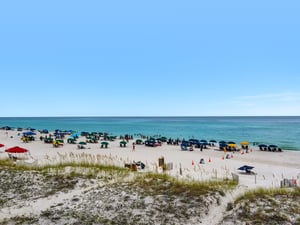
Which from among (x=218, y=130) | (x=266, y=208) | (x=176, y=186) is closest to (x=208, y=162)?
(x=176, y=186)

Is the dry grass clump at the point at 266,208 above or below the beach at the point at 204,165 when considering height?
above

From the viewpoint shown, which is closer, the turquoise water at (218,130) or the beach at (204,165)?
the beach at (204,165)

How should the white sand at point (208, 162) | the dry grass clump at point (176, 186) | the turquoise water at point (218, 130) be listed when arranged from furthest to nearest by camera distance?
the turquoise water at point (218, 130) → the white sand at point (208, 162) → the dry grass clump at point (176, 186)

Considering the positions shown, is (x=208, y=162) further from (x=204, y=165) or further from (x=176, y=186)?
(x=176, y=186)

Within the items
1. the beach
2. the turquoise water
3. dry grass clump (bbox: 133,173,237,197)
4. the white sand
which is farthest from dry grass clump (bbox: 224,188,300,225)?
the turquoise water

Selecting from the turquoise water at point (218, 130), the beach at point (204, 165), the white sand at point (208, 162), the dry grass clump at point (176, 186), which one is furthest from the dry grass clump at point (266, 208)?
the turquoise water at point (218, 130)

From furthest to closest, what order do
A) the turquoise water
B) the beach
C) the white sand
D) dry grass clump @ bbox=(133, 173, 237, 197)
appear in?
the turquoise water, the white sand, the beach, dry grass clump @ bbox=(133, 173, 237, 197)

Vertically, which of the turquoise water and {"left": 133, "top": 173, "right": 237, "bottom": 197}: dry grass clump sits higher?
{"left": 133, "top": 173, "right": 237, "bottom": 197}: dry grass clump

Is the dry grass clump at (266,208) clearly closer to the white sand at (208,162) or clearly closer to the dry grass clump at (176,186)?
the dry grass clump at (176,186)

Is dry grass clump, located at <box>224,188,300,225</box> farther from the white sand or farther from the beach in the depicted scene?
the white sand

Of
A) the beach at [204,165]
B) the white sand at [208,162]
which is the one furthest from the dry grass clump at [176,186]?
the white sand at [208,162]

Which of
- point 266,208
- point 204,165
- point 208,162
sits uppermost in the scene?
point 266,208

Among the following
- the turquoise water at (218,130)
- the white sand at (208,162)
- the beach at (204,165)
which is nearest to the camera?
the beach at (204,165)
